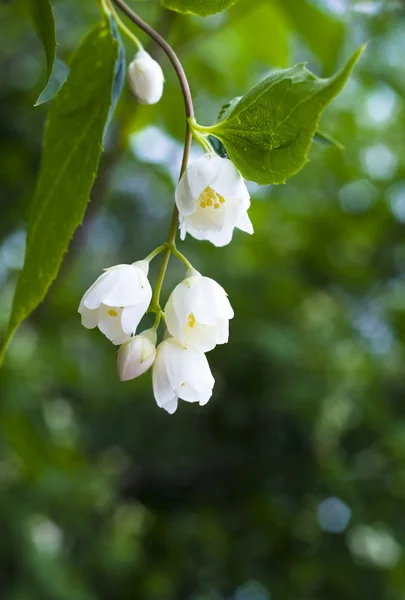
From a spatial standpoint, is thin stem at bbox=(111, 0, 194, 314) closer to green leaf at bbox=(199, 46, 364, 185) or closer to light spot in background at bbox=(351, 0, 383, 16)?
green leaf at bbox=(199, 46, 364, 185)

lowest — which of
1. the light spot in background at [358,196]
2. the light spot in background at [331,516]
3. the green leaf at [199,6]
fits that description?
the light spot in background at [331,516]

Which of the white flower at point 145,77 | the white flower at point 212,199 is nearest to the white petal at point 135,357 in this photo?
the white flower at point 212,199

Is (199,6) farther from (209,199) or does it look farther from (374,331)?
(374,331)

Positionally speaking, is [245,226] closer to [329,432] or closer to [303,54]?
[303,54]

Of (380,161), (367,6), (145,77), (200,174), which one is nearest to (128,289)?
(200,174)

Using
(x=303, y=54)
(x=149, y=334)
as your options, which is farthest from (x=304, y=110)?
(x=303, y=54)

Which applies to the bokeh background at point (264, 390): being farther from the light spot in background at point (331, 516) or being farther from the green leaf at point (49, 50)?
the green leaf at point (49, 50)

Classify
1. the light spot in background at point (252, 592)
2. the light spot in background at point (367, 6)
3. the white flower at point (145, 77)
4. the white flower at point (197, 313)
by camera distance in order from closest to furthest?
the white flower at point (197, 313) → the white flower at point (145, 77) → the light spot in background at point (367, 6) → the light spot in background at point (252, 592)
